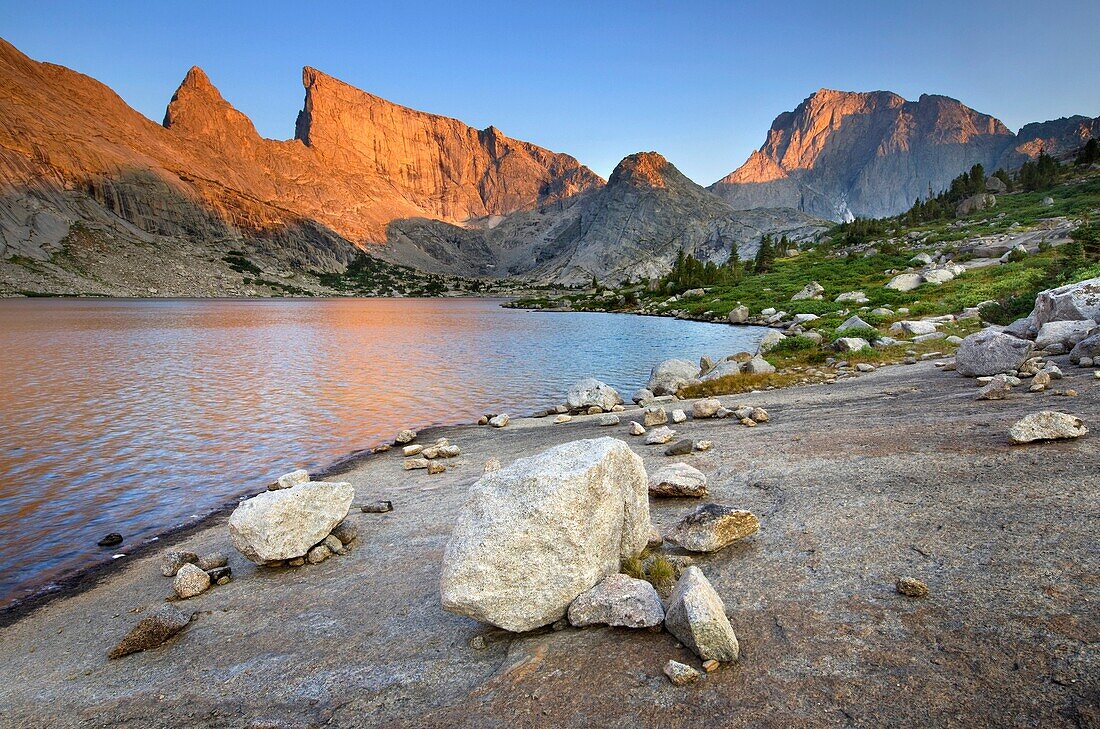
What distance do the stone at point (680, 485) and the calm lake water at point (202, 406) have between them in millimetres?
10710

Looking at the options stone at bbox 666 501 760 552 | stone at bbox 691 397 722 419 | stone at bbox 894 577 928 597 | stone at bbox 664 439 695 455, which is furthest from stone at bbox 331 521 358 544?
stone at bbox 691 397 722 419

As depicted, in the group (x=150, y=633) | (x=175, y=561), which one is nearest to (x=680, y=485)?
(x=150, y=633)

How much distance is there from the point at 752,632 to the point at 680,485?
4289 millimetres

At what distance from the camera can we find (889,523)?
705 centimetres

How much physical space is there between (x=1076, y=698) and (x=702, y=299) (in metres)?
82.7

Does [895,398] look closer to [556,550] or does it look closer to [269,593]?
[556,550]

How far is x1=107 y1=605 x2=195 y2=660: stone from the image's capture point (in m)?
6.70

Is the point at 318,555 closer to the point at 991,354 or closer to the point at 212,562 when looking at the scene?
the point at 212,562

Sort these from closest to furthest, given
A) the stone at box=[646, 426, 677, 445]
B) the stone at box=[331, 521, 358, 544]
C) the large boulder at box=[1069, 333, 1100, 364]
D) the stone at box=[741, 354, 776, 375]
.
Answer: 1. the stone at box=[331, 521, 358, 544]
2. the large boulder at box=[1069, 333, 1100, 364]
3. the stone at box=[646, 426, 677, 445]
4. the stone at box=[741, 354, 776, 375]

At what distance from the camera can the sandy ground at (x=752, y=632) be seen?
166 inches

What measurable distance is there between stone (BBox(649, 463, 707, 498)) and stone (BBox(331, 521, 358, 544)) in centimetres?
547

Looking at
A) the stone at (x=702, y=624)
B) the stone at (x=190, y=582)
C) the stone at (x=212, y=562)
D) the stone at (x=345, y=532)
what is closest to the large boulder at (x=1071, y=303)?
the stone at (x=702, y=624)

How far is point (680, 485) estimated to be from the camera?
9406 millimetres

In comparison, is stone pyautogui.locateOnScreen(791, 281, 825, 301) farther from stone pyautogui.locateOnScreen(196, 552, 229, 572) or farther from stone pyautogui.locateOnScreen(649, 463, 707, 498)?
stone pyautogui.locateOnScreen(196, 552, 229, 572)
